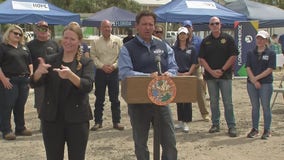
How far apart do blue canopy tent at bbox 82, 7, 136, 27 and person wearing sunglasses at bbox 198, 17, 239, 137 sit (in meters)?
11.7

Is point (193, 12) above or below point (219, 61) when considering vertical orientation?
above

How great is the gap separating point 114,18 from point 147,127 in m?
15.0

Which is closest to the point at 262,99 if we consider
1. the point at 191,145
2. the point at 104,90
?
the point at 191,145

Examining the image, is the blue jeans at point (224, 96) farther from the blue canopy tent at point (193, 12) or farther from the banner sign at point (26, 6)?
the banner sign at point (26, 6)

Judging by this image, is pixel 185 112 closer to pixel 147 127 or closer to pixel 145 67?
pixel 147 127

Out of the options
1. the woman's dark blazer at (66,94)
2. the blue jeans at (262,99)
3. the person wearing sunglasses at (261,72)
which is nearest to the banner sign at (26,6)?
the person wearing sunglasses at (261,72)

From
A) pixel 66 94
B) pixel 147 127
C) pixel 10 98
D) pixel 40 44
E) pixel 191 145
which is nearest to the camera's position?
pixel 66 94

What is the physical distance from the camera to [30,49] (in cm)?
A: 723

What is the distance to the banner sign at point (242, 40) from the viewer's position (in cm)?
1611

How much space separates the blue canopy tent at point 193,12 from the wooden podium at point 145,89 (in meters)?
7.39

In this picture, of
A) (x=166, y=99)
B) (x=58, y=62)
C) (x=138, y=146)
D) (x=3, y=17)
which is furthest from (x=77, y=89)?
(x=3, y=17)

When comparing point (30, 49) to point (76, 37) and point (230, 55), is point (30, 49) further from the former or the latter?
point (76, 37)

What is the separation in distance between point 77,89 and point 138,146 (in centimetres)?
108

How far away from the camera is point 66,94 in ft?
11.9
